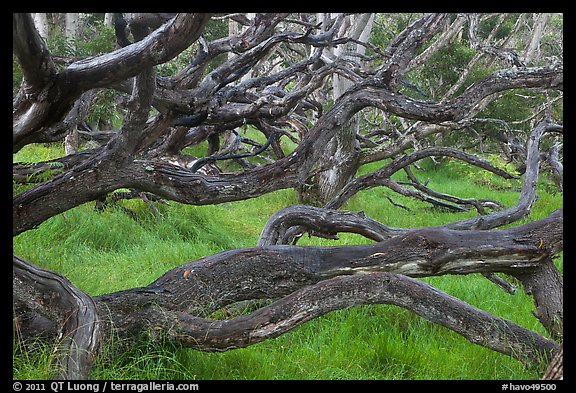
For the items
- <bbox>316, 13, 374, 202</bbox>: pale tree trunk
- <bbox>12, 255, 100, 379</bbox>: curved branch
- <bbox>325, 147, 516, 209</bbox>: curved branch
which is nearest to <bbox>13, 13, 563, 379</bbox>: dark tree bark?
<bbox>12, 255, 100, 379</bbox>: curved branch

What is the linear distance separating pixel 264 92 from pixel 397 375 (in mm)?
2764

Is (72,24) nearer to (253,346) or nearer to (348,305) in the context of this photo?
(253,346)

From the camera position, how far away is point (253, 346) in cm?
349

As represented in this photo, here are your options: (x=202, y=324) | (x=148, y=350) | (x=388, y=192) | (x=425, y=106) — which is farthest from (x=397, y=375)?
(x=388, y=192)

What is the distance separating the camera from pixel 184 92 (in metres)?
3.68

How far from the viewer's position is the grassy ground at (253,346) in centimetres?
304

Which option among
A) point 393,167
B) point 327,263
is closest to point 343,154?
point 393,167

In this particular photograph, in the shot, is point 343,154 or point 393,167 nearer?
point 393,167

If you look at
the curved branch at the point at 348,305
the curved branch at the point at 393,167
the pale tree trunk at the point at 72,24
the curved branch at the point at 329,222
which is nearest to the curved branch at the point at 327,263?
the curved branch at the point at 348,305

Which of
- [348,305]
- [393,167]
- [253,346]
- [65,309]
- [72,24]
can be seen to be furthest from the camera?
[72,24]

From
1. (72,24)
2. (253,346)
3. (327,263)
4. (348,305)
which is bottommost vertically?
(253,346)
